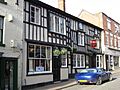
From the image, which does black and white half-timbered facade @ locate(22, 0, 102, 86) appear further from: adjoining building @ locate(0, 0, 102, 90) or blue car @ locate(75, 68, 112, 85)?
blue car @ locate(75, 68, 112, 85)

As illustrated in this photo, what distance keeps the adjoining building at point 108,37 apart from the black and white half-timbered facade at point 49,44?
27.8ft

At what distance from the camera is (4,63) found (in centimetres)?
1460

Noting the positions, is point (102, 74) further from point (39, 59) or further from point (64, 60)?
point (39, 59)

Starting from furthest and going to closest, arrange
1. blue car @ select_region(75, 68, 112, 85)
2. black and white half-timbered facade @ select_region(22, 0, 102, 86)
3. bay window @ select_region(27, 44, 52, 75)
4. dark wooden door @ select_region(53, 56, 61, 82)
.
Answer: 1. dark wooden door @ select_region(53, 56, 61, 82)
2. blue car @ select_region(75, 68, 112, 85)
3. bay window @ select_region(27, 44, 52, 75)
4. black and white half-timbered facade @ select_region(22, 0, 102, 86)

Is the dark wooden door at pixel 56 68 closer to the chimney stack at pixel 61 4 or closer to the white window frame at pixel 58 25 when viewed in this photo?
the white window frame at pixel 58 25

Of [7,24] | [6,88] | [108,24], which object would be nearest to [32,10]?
[7,24]

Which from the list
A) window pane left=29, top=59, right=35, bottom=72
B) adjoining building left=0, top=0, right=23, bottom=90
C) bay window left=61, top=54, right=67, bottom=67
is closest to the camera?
adjoining building left=0, top=0, right=23, bottom=90

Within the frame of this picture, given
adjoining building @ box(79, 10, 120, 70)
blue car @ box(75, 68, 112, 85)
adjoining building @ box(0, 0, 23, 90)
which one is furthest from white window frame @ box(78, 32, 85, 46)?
adjoining building @ box(0, 0, 23, 90)

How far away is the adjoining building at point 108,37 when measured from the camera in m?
35.5

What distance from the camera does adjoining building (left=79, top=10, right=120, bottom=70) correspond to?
35.5 m

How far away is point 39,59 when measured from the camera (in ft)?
63.0

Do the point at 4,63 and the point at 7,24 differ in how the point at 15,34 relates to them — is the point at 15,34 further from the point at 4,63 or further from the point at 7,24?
the point at 4,63

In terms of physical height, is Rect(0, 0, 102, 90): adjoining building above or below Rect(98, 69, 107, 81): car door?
above

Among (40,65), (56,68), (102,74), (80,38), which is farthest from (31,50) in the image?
(80,38)
